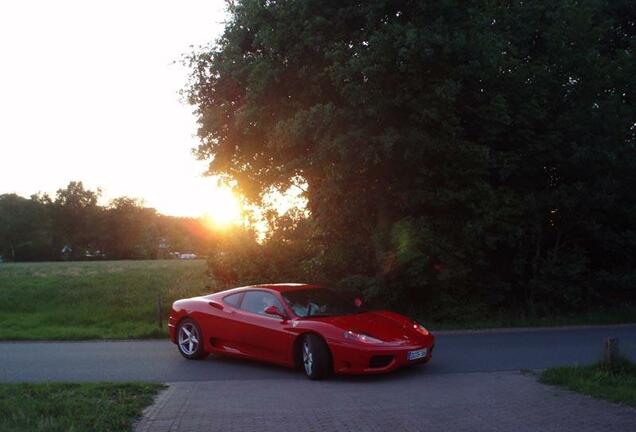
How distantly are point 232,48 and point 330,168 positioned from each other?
398cm

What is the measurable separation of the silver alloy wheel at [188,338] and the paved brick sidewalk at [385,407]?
2.29 metres

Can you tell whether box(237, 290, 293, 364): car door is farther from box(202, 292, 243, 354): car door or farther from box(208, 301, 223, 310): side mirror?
box(208, 301, 223, 310): side mirror

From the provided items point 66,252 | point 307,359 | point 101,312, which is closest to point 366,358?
point 307,359

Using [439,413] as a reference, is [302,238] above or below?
above

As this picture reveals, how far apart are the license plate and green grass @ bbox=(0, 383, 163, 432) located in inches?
130

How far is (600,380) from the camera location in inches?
319

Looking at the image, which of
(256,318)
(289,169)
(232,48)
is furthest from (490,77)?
(256,318)

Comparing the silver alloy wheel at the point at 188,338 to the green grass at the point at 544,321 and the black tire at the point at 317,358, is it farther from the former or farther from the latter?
the green grass at the point at 544,321

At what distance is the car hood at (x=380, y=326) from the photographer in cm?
922

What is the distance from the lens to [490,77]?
16.0m

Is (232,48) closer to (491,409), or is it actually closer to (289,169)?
(289,169)

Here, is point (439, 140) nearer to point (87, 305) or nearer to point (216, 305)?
point (216, 305)

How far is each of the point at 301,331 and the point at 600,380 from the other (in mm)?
3916

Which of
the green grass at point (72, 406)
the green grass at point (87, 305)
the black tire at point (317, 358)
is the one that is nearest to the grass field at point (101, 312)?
the green grass at point (87, 305)
